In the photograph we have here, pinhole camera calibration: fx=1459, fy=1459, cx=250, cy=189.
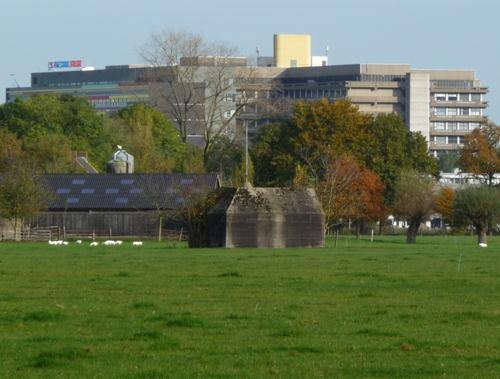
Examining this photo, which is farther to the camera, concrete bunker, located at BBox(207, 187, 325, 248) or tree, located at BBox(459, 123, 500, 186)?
tree, located at BBox(459, 123, 500, 186)

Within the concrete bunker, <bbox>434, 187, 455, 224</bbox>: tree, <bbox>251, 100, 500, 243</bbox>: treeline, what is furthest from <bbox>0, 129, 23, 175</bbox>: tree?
<bbox>434, 187, 455, 224</bbox>: tree

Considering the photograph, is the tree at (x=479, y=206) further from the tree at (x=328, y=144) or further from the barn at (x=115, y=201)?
Answer: the tree at (x=328, y=144)

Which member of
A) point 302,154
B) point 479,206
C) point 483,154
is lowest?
point 479,206

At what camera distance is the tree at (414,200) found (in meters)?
95.1

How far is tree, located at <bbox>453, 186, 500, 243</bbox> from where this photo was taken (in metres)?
87.4

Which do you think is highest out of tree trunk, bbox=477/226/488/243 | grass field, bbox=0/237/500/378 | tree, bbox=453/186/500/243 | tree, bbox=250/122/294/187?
tree, bbox=250/122/294/187

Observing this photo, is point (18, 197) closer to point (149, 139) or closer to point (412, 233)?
point (412, 233)

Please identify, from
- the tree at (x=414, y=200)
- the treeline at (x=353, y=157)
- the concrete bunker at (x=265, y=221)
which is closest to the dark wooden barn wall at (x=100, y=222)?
the treeline at (x=353, y=157)

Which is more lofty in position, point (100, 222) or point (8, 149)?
A: point (8, 149)

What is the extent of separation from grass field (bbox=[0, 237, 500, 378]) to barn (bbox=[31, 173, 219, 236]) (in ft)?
183

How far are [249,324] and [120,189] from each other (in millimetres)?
75701

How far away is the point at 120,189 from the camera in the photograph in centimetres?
9788

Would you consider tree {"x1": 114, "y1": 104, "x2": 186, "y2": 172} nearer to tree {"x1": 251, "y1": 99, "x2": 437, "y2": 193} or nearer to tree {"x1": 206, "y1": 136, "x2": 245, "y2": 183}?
tree {"x1": 206, "y1": 136, "x2": 245, "y2": 183}

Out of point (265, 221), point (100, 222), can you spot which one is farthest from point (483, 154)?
point (265, 221)
